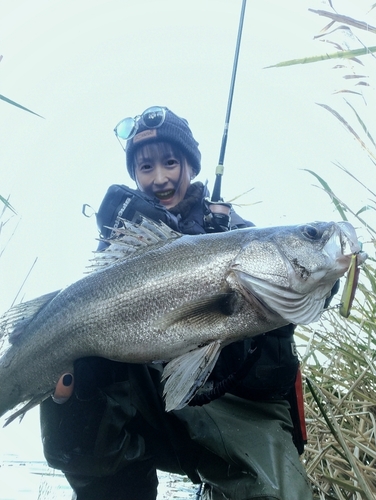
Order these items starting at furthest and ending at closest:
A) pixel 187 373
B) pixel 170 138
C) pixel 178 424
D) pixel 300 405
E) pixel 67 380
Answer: pixel 170 138 → pixel 300 405 → pixel 178 424 → pixel 67 380 → pixel 187 373

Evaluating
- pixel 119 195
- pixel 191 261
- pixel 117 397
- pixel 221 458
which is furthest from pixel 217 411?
pixel 119 195

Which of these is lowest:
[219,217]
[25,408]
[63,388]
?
[25,408]

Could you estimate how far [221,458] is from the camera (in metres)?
2.46

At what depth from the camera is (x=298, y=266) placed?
2033 mm

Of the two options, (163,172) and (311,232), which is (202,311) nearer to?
(311,232)

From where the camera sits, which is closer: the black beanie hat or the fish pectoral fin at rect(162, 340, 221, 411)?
the fish pectoral fin at rect(162, 340, 221, 411)

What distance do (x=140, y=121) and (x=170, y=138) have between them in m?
0.30

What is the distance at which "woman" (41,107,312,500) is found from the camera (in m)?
2.33

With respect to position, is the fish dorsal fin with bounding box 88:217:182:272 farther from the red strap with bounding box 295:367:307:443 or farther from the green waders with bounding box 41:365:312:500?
the red strap with bounding box 295:367:307:443

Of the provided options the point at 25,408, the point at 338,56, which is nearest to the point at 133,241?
the point at 25,408

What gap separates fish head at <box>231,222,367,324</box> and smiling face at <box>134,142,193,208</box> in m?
1.30

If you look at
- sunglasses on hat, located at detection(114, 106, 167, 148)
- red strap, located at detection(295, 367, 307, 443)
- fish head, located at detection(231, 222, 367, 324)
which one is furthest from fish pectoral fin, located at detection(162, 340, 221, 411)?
sunglasses on hat, located at detection(114, 106, 167, 148)

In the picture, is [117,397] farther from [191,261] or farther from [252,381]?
[191,261]

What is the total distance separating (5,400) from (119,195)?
123 cm
